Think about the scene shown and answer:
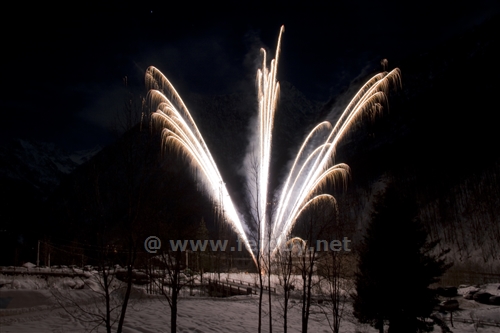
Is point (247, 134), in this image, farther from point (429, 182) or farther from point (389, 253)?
point (389, 253)

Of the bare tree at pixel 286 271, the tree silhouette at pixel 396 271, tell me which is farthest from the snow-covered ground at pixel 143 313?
the tree silhouette at pixel 396 271

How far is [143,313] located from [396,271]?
13.9 metres

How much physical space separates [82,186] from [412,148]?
104071mm

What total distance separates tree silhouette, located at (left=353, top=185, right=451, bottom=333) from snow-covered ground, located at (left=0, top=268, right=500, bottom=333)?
125 inches

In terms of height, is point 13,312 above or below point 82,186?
below

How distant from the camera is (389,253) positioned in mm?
15594

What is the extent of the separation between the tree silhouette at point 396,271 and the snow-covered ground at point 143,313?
317cm

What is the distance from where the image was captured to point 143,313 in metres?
21.0

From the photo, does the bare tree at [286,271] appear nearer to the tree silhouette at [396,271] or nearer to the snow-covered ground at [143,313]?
the snow-covered ground at [143,313]

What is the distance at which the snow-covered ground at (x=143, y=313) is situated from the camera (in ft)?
56.2

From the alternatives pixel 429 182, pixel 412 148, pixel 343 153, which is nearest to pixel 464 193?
pixel 429 182

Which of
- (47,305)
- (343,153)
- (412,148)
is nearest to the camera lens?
(47,305)

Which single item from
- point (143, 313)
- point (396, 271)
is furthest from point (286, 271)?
point (143, 313)

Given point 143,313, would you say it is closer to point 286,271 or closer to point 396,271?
point 286,271
